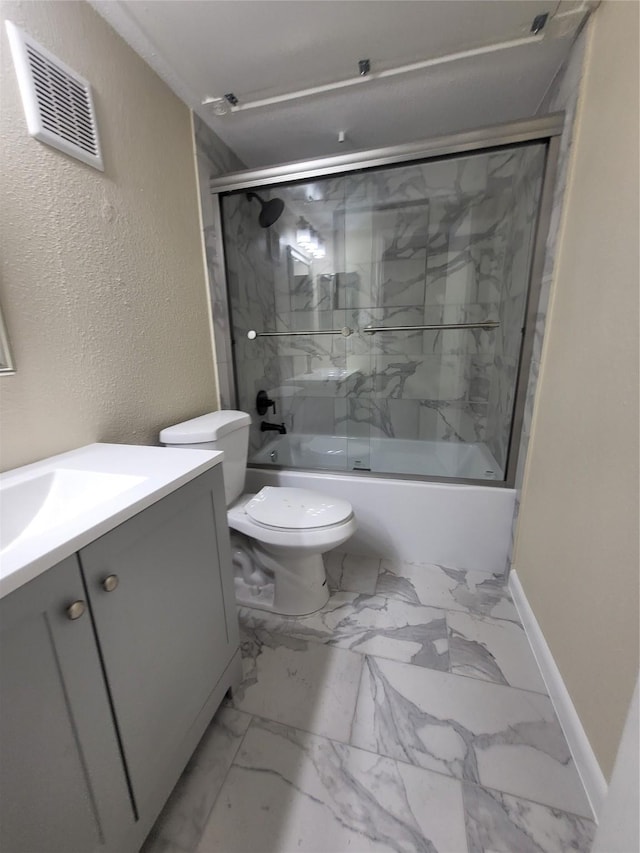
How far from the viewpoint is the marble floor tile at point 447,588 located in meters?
1.45

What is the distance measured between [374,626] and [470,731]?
443mm

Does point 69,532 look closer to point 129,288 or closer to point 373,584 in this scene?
point 129,288

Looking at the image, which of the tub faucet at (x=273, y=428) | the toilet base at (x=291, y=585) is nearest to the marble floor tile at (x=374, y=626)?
the toilet base at (x=291, y=585)

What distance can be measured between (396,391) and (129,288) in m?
1.63

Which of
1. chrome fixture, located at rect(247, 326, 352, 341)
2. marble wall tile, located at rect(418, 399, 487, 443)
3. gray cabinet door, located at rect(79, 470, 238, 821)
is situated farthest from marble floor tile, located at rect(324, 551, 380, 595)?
chrome fixture, located at rect(247, 326, 352, 341)

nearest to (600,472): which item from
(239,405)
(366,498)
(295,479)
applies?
(366,498)

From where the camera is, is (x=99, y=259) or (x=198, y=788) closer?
(x=198, y=788)

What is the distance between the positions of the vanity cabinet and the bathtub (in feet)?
3.10

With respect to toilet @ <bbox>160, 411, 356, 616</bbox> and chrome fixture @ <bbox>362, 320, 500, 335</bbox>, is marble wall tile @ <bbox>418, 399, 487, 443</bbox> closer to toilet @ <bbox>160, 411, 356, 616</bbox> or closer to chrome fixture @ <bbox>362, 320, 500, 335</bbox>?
chrome fixture @ <bbox>362, 320, 500, 335</bbox>

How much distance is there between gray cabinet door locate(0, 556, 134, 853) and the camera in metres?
0.47

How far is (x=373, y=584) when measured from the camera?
160 cm

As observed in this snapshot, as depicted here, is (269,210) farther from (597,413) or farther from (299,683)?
(299,683)

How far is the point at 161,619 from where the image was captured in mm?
740

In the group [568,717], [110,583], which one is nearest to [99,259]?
[110,583]
